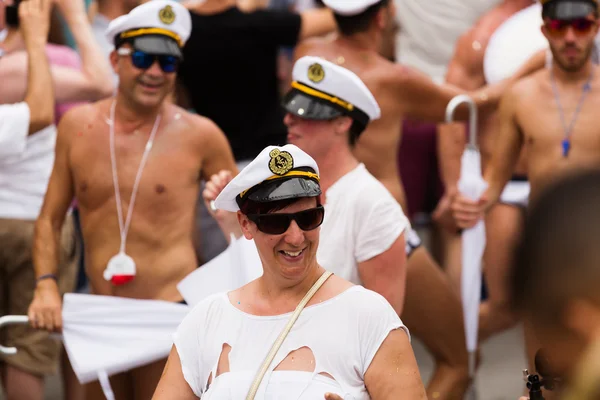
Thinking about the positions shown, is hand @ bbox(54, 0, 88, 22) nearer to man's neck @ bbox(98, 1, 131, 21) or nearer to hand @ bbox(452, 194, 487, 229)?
man's neck @ bbox(98, 1, 131, 21)

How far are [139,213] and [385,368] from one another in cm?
238

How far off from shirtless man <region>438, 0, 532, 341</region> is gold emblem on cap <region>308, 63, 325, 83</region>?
58.9 inches

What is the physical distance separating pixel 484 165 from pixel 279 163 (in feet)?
12.4

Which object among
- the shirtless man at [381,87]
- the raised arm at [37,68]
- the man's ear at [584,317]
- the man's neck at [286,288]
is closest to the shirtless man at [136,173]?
the raised arm at [37,68]

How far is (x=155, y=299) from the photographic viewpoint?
564cm

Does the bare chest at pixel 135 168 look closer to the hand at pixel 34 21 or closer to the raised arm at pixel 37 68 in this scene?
the raised arm at pixel 37 68

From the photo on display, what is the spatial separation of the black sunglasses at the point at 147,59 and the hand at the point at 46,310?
1.17 meters

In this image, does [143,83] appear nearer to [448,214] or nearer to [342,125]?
[342,125]

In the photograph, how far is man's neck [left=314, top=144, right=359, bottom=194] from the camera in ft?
16.3

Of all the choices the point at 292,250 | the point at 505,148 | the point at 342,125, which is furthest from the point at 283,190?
the point at 505,148

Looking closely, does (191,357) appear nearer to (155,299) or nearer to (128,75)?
(155,299)

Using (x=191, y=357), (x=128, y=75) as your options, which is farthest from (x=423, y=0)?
(x=191, y=357)

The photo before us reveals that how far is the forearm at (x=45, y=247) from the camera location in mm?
5718

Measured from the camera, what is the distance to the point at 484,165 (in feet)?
24.1
